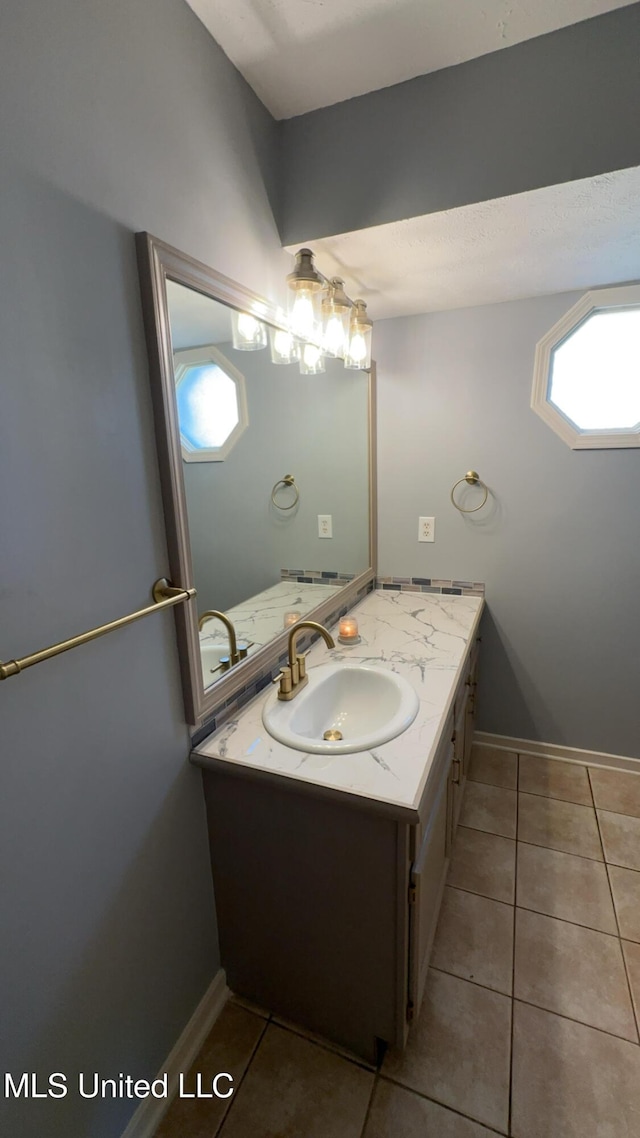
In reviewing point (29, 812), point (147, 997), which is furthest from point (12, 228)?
point (147, 997)

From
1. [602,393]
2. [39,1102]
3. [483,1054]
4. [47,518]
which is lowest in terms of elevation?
[483,1054]

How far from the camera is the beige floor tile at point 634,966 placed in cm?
126

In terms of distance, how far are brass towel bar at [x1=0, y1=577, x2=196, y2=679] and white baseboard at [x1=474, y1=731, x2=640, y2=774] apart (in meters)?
1.89

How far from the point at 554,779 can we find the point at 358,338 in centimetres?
204

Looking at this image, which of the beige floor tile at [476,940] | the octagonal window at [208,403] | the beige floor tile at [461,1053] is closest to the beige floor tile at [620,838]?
the beige floor tile at [476,940]

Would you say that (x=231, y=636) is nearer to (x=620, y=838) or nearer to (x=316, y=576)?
(x=316, y=576)

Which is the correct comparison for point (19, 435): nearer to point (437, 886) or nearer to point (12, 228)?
point (12, 228)

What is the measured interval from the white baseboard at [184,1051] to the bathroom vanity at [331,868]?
0.14 ft

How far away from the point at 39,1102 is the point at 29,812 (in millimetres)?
507

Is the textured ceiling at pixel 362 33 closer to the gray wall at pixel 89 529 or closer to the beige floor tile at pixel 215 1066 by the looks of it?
the gray wall at pixel 89 529

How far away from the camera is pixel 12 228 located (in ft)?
2.15

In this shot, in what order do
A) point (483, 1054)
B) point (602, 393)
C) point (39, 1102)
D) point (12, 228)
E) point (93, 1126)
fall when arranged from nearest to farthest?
point (12, 228) < point (39, 1102) < point (93, 1126) < point (483, 1054) < point (602, 393)

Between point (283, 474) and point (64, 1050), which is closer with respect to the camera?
point (64, 1050)

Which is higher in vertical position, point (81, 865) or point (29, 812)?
point (29, 812)
